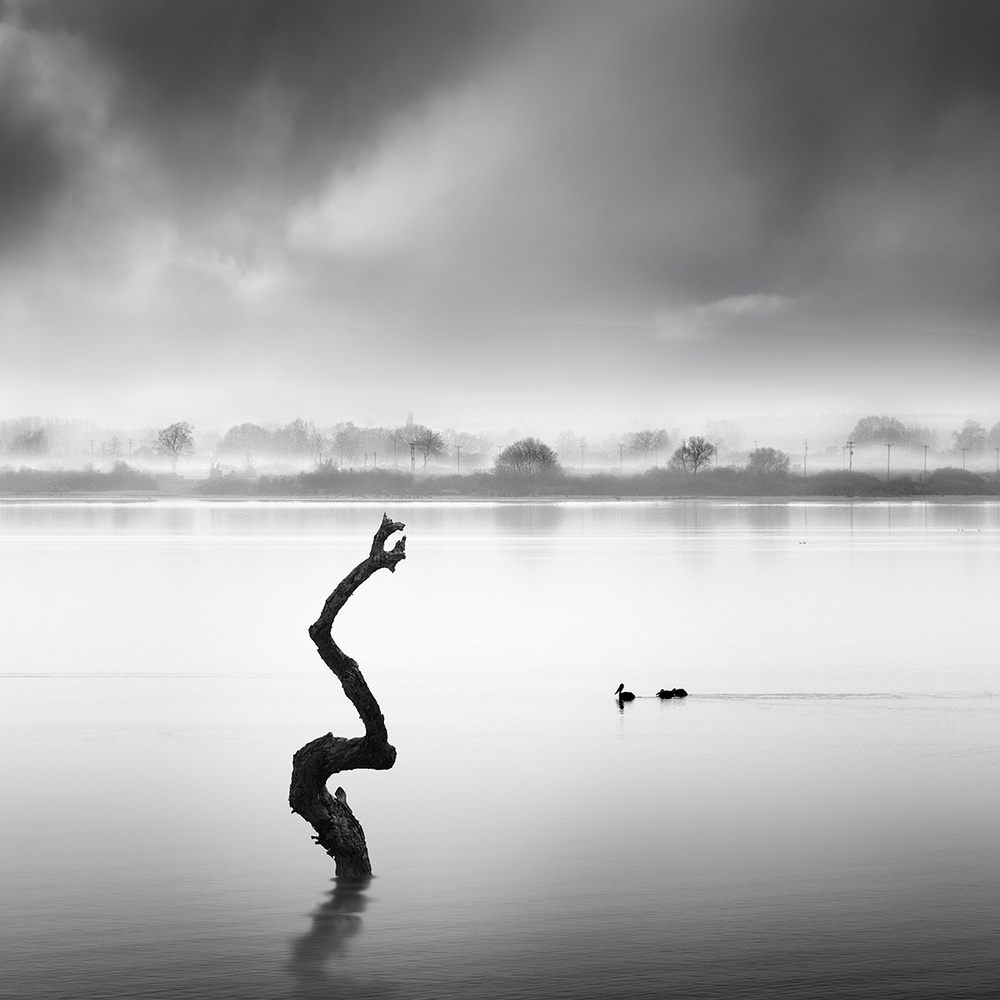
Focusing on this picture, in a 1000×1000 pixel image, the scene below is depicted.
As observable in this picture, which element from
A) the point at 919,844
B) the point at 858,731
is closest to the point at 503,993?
the point at 919,844

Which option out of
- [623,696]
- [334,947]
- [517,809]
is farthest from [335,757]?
[623,696]

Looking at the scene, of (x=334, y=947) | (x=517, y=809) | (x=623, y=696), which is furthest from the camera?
(x=623, y=696)

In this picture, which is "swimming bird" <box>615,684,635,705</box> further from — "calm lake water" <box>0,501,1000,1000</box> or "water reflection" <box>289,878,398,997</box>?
"water reflection" <box>289,878,398,997</box>

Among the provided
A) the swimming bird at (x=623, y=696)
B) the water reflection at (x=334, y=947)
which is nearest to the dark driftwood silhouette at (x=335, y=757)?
the water reflection at (x=334, y=947)

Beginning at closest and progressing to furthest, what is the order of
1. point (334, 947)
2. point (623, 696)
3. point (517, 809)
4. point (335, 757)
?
point (334, 947) → point (335, 757) → point (517, 809) → point (623, 696)

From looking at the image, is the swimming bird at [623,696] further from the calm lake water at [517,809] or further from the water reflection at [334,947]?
the water reflection at [334,947]

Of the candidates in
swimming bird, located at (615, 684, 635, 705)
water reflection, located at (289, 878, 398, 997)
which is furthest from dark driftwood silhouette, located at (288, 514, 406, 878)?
swimming bird, located at (615, 684, 635, 705)

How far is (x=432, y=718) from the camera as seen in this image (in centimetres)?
2741

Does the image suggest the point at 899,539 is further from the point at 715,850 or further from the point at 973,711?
the point at 715,850

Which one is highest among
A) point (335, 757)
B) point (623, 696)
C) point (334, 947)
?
point (335, 757)

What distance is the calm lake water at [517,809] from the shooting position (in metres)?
12.7

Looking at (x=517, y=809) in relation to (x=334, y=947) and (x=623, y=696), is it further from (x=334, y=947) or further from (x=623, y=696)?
(x=623, y=696)

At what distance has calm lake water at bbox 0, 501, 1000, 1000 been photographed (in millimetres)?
12727

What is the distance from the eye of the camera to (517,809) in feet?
63.2
